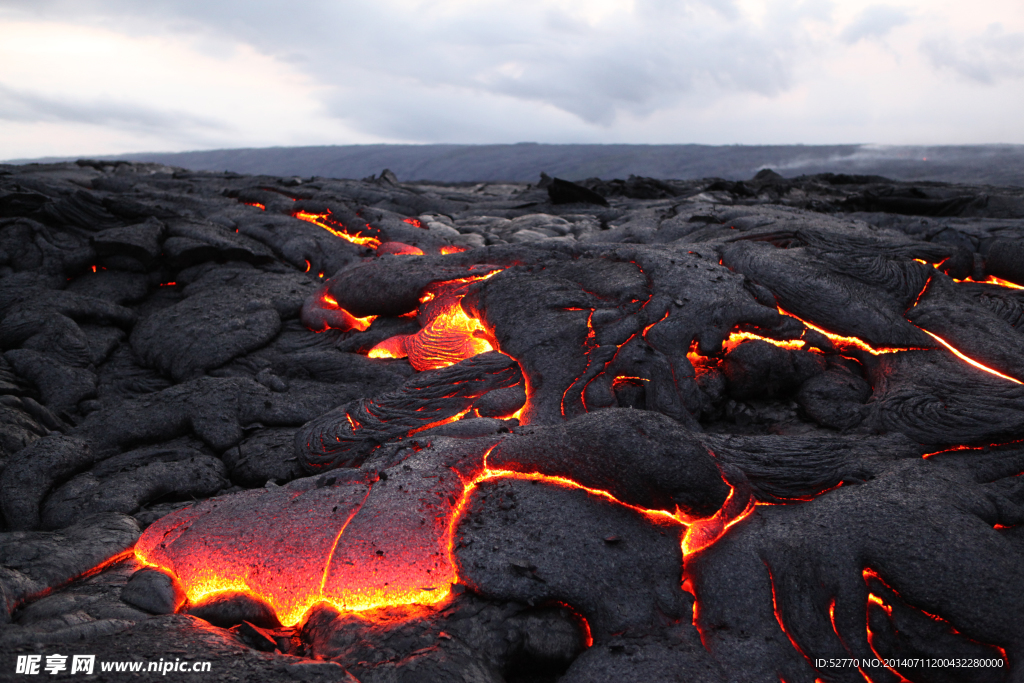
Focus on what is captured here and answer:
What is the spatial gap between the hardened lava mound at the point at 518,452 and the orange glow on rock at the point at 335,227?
963mm

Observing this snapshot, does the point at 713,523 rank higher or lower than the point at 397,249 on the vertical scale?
lower

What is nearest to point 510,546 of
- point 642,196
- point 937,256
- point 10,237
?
point 937,256

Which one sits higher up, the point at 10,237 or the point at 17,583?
the point at 10,237

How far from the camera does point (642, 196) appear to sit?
16062 mm

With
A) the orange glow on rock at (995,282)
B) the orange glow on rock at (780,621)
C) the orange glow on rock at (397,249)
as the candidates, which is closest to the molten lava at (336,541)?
the orange glow on rock at (780,621)

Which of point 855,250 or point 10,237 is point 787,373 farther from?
point 10,237

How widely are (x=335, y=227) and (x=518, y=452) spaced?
762 centimetres

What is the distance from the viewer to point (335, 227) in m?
10.4

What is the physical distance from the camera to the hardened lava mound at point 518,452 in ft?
10.4

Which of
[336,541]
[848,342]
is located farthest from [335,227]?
[848,342]

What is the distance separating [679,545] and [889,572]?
113 centimetres

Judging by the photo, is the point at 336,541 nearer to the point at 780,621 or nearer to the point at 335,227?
the point at 780,621

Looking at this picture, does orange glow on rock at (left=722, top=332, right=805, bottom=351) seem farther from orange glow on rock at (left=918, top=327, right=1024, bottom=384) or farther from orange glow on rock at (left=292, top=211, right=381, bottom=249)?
orange glow on rock at (left=292, top=211, right=381, bottom=249)

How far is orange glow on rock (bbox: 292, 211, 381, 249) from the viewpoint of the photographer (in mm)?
10023
